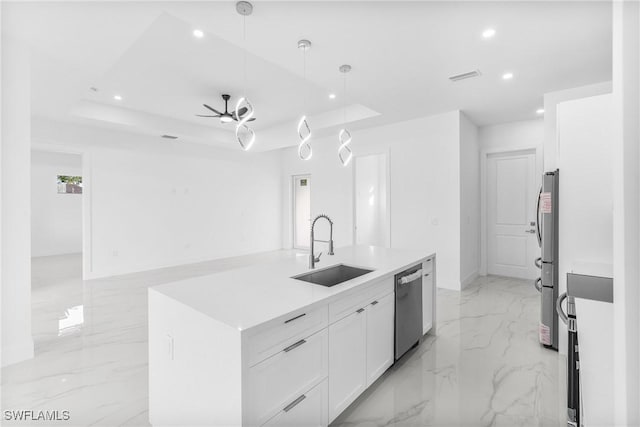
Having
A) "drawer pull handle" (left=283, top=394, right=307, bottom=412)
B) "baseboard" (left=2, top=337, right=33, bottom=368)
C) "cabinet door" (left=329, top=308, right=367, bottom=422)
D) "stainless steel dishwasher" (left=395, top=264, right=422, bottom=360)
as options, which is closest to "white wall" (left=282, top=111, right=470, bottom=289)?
"stainless steel dishwasher" (left=395, top=264, right=422, bottom=360)

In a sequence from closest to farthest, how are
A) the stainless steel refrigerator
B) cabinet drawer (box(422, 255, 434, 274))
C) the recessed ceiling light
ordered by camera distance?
the recessed ceiling light, the stainless steel refrigerator, cabinet drawer (box(422, 255, 434, 274))

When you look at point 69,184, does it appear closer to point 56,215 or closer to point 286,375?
point 56,215

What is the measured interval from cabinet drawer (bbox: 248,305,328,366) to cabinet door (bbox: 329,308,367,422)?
0.16m

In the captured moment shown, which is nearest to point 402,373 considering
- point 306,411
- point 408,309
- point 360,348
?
point 408,309

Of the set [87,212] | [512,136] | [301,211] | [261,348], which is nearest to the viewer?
[261,348]

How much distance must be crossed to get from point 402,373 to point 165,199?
19.0ft

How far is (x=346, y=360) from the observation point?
6.13 ft

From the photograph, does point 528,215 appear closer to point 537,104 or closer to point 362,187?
point 537,104

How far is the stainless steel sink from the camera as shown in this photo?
2.34 m

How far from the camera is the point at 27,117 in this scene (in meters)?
2.76

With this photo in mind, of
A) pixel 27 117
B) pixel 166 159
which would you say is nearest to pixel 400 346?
pixel 27 117

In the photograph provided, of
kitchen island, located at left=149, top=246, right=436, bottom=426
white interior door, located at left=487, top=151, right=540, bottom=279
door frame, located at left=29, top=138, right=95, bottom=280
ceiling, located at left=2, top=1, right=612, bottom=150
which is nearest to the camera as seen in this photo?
kitchen island, located at left=149, top=246, right=436, bottom=426

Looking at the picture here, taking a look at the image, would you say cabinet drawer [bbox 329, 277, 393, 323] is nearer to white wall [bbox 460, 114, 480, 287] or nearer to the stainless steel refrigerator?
the stainless steel refrigerator

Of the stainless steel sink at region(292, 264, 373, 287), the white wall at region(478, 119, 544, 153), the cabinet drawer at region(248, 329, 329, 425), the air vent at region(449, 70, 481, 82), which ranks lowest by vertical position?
the cabinet drawer at region(248, 329, 329, 425)
